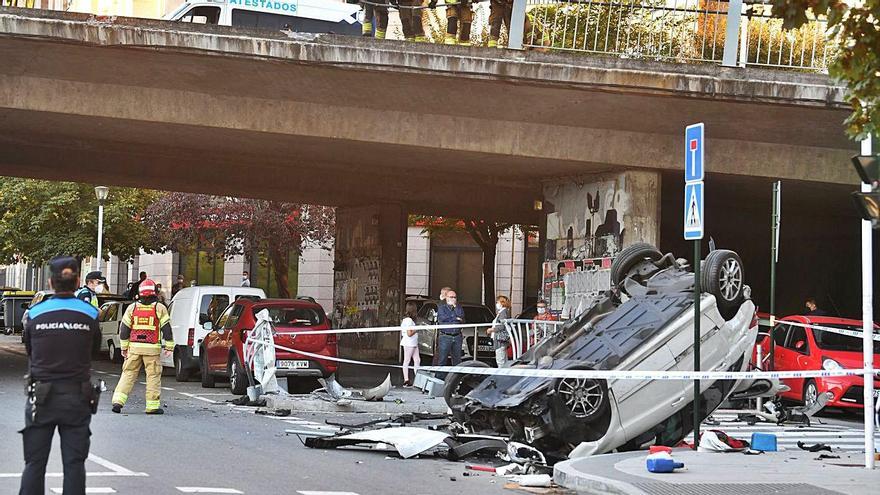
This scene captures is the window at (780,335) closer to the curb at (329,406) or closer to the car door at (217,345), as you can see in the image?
the curb at (329,406)

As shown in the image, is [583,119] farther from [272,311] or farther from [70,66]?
[70,66]

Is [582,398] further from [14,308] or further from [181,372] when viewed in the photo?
[14,308]

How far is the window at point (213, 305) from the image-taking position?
24.4 m

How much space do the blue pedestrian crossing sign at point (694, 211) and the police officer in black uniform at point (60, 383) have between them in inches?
237

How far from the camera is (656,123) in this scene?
21.8m

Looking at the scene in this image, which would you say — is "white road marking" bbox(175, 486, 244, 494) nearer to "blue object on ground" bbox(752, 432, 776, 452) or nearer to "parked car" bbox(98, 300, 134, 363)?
"blue object on ground" bbox(752, 432, 776, 452)

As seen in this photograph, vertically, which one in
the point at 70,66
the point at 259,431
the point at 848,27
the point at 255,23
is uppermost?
the point at 255,23

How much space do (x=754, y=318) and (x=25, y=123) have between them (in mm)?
14092

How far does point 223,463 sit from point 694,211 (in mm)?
4816

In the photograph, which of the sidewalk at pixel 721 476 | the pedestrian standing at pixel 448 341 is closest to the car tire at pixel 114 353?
the pedestrian standing at pixel 448 341

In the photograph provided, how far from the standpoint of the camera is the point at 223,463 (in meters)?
11.6

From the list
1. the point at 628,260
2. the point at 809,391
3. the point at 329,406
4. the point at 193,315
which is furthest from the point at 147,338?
the point at 809,391

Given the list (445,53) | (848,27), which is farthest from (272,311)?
(848,27)

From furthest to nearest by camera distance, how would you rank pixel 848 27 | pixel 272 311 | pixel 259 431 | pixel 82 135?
pixel 82 135 → pixel 272 311 → pixel 259 431 → pixel 848 27
